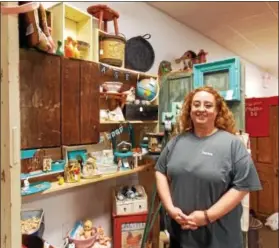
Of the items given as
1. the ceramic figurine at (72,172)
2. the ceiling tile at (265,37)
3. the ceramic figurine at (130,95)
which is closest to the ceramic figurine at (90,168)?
the ceramic figurine at (72,172)

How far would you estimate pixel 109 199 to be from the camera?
2.49 m

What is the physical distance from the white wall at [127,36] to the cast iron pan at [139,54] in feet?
0.34

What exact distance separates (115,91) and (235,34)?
97.0 inches

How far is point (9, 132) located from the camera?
94 cm

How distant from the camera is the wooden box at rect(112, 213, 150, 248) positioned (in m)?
2.27

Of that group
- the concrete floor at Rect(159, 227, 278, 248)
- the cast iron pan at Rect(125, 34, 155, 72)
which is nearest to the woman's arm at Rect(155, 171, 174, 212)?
the cast iron pan at Rect(125, 34, 155, 72)

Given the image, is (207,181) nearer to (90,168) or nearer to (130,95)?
(90,168)

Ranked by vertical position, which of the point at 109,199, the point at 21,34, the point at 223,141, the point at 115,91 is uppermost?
the point at 21,34

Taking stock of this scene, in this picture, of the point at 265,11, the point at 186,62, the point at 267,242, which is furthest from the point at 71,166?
the point at 265,11

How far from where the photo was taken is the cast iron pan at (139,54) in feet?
8.16

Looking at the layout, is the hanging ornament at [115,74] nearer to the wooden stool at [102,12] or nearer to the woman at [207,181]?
the wooden stool at [102,12]

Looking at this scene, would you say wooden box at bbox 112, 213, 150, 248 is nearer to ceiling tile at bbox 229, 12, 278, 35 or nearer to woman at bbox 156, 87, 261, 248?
woman at bbox 156, 87, 261, 248

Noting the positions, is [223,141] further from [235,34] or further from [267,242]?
[235,34]

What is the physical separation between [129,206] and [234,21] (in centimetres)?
255
